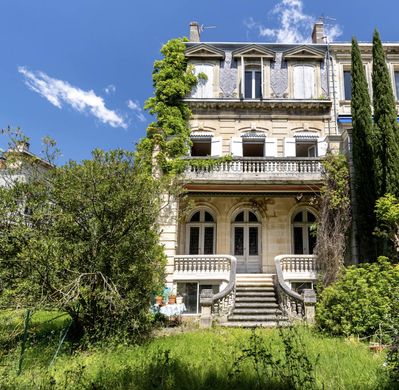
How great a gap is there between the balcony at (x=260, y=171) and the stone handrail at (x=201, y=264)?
3.08 m

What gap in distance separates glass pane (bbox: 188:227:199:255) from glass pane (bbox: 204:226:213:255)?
0.37m

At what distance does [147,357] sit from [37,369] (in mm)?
1949

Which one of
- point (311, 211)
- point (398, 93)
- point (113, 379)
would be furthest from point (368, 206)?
point (113, 379)

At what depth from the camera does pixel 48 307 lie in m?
7.05

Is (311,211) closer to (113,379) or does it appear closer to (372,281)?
(372,281)

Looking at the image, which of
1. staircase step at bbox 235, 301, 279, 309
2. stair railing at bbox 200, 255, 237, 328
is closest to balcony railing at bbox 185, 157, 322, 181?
stair railing at bbox 200, 255, 237, 328

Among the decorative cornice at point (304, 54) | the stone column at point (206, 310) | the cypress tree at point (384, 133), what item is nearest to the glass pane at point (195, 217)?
the stone column at point (206, 310)

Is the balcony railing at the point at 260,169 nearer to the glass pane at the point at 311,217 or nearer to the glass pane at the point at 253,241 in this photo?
the glass pane at the point at 311,217

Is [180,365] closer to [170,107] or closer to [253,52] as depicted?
[170,107]

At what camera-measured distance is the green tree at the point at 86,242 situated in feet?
23.2

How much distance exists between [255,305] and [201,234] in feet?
15.0

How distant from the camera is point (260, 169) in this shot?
1382 cm

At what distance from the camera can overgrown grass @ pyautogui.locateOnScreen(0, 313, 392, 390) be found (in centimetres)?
475

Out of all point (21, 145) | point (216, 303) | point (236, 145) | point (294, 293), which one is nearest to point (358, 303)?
point (294, 293)
